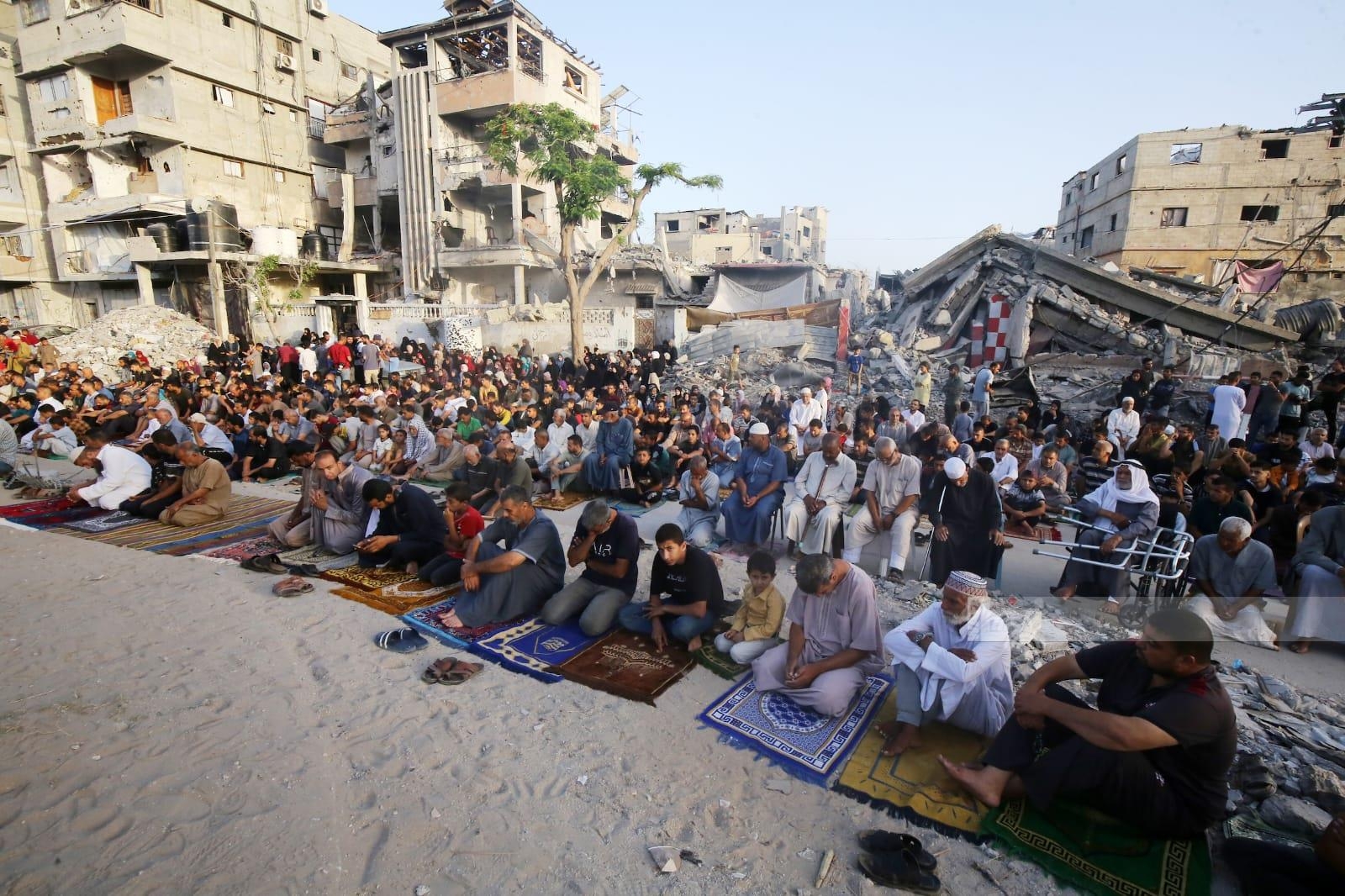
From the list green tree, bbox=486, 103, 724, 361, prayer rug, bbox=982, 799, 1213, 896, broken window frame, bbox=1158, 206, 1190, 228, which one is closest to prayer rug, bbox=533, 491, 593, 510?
prayer rug, bbox=982, 799, 1213, 896

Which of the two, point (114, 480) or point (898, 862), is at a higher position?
point (114, 480)

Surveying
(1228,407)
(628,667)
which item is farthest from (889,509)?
(1228,407)

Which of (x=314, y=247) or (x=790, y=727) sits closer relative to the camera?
(x=790, y=727)

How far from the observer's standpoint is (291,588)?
18.2 ft

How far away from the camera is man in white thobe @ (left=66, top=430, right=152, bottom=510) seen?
779cm

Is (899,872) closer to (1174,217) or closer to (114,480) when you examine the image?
(114,480)

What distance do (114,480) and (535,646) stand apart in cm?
684

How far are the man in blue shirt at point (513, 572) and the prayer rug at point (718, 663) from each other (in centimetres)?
145

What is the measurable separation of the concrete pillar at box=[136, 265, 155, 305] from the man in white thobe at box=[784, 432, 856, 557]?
26985 mm

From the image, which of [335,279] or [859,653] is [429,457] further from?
[335,279]

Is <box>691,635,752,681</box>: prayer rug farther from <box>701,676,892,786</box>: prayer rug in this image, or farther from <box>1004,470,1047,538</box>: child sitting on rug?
<box>1004,470,1047,538</box>: child sitting on rug

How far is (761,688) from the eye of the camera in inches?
160

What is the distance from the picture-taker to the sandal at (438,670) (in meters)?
4.18

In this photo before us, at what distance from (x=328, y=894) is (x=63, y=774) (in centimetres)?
181
